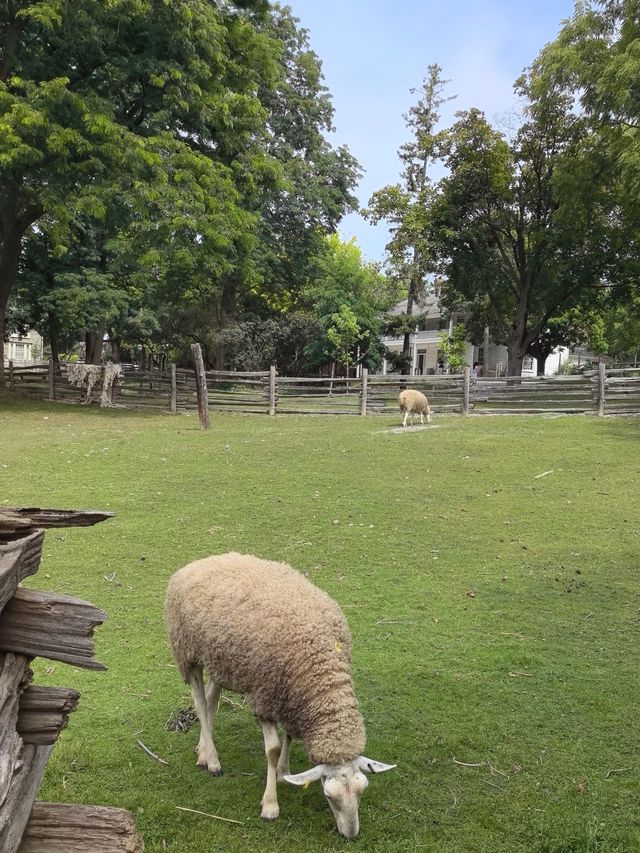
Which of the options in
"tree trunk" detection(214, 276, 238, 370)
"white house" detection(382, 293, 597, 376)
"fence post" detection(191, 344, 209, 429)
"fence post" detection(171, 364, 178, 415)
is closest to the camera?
"fence post" detection(191, 344, 209, 429)

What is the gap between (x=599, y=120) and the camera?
22.3m

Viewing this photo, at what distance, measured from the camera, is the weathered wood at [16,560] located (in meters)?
2.02

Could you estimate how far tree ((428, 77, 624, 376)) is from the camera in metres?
26.3

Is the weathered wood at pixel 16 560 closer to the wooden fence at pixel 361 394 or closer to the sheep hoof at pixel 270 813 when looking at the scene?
the sheep hoof at pixel 270 813

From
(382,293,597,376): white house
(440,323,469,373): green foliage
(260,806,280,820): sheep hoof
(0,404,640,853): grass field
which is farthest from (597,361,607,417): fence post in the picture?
(382,293,597,376): white house

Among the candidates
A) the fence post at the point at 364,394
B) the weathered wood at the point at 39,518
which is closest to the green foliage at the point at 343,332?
the fence post at the point at 364,394

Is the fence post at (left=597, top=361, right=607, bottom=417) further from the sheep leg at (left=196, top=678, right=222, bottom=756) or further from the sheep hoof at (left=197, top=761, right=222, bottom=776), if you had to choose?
the sheep hoof at (left=197, top=761, right=222, bottom=776)

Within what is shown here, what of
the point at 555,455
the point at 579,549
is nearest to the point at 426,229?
the point at 555,455

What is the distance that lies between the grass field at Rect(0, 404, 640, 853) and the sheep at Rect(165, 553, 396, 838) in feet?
0.93

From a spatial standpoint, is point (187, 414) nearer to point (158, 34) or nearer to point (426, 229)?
point (158, 34)

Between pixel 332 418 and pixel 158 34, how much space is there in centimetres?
1206

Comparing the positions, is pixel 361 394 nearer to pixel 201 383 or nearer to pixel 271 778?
pixel 201 383

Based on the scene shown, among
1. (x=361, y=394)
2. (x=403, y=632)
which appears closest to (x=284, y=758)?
(x=403, y=632)

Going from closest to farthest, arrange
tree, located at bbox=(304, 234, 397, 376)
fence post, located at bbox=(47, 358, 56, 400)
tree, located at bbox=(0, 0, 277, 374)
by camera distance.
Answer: tree, located at bbox=(0, 0, 277, 374), fence post, located at bbox=(47, 358, 56, 400), tree, located at bbox=(304, 234, 397, 376)
